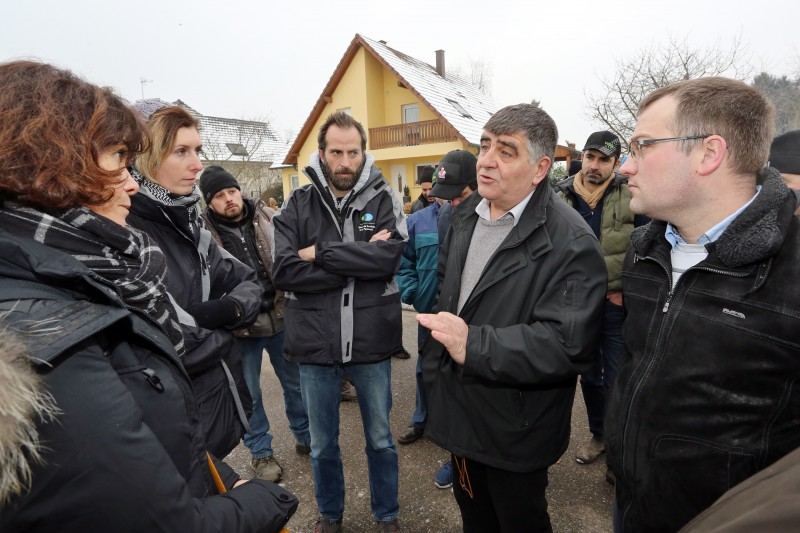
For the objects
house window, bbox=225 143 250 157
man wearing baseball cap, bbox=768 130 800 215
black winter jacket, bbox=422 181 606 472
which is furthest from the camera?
house window, bbox=225 143 250 157

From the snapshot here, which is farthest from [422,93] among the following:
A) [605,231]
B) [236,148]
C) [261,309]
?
[261,309]

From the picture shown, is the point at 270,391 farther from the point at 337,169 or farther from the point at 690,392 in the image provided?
the point at 690,392

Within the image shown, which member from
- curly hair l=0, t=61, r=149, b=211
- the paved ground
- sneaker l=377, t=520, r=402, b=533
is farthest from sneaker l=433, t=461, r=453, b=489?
curly hair l=0, t=61, r=149, b=211

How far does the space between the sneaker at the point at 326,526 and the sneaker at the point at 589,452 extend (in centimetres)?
187

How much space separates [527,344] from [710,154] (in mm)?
930

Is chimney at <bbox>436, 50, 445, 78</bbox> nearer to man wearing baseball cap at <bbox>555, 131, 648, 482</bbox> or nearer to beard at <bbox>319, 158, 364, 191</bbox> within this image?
man wearing baseball cap at <bbox>555, 131, 648, 482</bbox>

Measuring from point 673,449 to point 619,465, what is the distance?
0.79 feet

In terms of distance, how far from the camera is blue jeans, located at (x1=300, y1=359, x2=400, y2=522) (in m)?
2.56

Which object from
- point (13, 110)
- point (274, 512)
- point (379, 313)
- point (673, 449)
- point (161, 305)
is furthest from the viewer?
point (379, 313)

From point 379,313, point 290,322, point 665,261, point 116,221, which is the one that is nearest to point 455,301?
point 379,313

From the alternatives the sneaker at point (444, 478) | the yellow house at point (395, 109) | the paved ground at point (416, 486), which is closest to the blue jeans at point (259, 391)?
the paved ground at point (416, 486)

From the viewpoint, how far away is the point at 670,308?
1472 millimetres

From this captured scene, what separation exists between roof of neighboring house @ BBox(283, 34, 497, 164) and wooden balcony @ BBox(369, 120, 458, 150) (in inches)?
25.1

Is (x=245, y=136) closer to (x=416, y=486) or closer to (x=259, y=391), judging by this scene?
(x=259, y=391)
